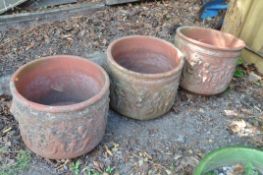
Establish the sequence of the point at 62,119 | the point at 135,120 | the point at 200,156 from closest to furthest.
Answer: the point at 62,119 → the point at 200,156 → the point at 135,120

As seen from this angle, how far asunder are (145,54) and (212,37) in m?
0.65

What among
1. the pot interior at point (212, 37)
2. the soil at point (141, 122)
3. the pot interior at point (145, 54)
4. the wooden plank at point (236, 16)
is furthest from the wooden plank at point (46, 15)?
the wooden plank at point (236, 16)

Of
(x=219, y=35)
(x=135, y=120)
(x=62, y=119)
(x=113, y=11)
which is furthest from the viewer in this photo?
(x=113, y=11)

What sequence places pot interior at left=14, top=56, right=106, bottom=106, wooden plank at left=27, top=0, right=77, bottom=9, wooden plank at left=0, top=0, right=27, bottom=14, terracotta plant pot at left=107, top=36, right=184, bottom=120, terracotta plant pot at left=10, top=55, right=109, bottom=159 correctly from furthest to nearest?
wooden plank at left=27, top=0, right=77, bottom=9 < wooden plank at left=0, top=0, right=27, bottom=14 < terracotta plant pot at left=107, top=36, right=184, bottom=120 < pot interior at left=14, top=56, right=106, bottom=106 < terracotta plant pot at left=10, top=55, right=109, bottom=159

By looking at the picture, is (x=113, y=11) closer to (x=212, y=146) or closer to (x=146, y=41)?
(x=146, y=41)

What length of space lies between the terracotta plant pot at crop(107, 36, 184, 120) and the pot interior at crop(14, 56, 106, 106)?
183 mm

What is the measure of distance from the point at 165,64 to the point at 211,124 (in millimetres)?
609

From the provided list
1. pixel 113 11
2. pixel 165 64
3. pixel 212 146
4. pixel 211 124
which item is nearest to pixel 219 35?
pixel 165 64

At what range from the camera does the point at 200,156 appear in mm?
2445

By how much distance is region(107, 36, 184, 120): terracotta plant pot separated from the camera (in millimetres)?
2389

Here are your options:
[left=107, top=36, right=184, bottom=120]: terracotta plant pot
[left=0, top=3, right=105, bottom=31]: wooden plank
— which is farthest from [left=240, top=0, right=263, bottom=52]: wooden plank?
[left=0, top=3, right=105, bottom=31]: wooden plank

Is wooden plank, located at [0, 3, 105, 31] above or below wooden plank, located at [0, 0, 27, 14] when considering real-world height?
below

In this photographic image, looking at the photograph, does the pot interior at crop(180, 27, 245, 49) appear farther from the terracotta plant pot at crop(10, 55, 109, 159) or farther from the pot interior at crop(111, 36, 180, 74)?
the terracotta plant pot at crop(10, 55, 109, 159)

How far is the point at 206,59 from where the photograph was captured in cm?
271
